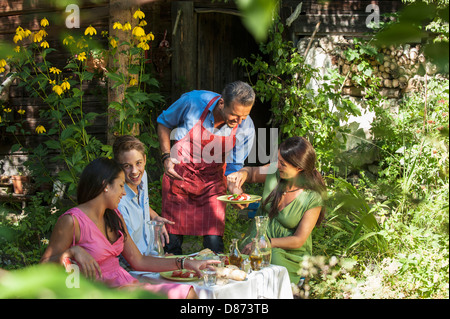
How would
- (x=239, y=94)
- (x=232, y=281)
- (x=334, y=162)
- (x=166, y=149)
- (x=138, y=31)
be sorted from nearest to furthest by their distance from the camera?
(x=232, y=281), (x=334, y=162), (x=239, y=94), (x=166, y=149), (x=138, y=31)

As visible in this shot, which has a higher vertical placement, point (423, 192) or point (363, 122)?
point (363, 122)

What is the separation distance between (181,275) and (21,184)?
4891 millimetres

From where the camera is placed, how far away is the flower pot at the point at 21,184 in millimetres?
6480

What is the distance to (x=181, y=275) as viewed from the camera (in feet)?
Result: 7.56

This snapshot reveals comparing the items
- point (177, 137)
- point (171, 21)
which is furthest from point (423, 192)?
point (171, 21)

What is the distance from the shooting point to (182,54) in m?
6.19

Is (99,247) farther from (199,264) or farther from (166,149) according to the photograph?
(166,149)

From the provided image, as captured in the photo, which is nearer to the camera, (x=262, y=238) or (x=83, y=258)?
(x=83, y=258)

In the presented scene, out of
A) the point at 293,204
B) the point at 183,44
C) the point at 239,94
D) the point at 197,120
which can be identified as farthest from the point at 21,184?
the point at 293,204

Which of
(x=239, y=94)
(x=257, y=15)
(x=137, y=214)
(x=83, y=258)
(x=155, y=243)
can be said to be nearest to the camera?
(x=257, y=15)

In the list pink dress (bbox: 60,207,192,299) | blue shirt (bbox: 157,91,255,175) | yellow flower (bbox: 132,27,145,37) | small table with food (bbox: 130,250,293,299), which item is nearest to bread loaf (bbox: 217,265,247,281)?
small table with food (bbox: 130,250,293,299)

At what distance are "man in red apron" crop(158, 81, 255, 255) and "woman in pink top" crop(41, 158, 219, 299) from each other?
99 cm
